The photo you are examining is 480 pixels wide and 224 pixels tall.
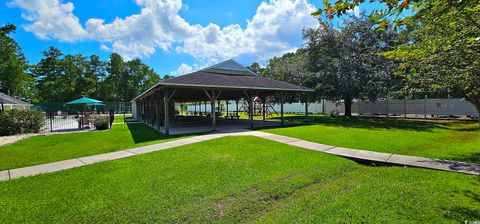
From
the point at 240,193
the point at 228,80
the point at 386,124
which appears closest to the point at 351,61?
the point at 386,124

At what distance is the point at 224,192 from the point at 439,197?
12.3 feet

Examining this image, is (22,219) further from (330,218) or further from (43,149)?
(43,149)

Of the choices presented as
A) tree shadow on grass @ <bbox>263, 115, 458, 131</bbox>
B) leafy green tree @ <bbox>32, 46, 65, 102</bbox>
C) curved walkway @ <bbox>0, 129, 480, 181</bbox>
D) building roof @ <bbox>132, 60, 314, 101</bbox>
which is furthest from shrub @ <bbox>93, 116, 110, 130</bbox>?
leafy green tree @ <bbox>32, 46, 65, 102</bbox>

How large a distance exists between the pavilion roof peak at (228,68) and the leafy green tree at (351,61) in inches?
254

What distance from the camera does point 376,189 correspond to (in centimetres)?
438

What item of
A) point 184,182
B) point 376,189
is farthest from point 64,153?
point 376,189

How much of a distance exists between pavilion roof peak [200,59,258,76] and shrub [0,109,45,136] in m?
11.1

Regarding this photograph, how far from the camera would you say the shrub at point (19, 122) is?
12.4 metres

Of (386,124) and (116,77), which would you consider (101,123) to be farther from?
(116,77)

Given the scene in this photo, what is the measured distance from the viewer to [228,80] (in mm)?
15031

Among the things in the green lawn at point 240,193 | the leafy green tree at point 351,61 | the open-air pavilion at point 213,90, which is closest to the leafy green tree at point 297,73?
the leafy green tree at point 351,61

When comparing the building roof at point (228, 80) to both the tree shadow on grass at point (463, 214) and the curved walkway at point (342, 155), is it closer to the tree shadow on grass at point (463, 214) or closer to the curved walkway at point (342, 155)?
the curved walkway at point (342, 155)

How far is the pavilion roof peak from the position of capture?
60.8 ft

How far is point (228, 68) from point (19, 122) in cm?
1386
